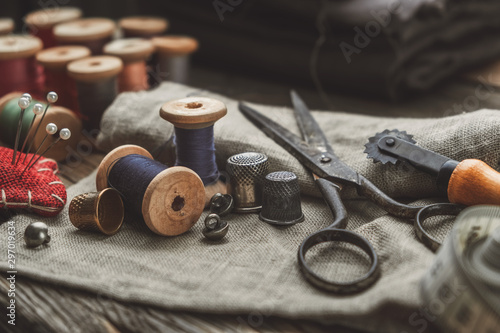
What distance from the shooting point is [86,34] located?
1.72m

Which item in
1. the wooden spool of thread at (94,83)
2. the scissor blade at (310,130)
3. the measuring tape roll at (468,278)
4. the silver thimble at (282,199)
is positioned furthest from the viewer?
the wooden spool of thread at (94,83)

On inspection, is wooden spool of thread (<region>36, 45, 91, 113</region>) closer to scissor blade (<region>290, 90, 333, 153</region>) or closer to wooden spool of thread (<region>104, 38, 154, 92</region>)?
wooden spool of thread (<region>104, 38, 154, 92</region>)

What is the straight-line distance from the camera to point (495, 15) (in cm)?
201

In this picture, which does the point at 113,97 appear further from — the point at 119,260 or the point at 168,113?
the point at 119,260

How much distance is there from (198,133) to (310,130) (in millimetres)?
295

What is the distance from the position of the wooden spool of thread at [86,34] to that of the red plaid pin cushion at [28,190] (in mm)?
715

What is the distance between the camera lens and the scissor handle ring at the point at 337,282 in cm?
79

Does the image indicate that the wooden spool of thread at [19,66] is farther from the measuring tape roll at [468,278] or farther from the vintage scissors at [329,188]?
the measuring tape roll at [468,278]

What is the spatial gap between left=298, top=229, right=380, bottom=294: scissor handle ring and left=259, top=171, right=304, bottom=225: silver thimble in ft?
0.40

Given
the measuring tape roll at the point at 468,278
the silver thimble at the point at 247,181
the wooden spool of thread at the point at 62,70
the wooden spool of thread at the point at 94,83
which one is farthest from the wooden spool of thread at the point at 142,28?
the measuring tape roll at the point at 468,278

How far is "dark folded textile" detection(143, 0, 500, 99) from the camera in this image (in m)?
1.66

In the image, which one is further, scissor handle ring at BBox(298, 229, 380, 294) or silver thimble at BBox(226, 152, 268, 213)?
silver thimble at BBox(226, 152, 268, 213)

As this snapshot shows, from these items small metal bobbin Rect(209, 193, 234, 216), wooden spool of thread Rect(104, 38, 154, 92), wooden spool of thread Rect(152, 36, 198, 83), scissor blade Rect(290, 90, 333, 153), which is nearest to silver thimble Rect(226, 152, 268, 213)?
small metal bobbin Rect(209, 193, 234, 216)

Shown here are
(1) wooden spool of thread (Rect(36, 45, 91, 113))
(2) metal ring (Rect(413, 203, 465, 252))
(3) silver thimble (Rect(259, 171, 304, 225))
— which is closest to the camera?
(2) metal ring (Rect(413, 203, 465, 252))
